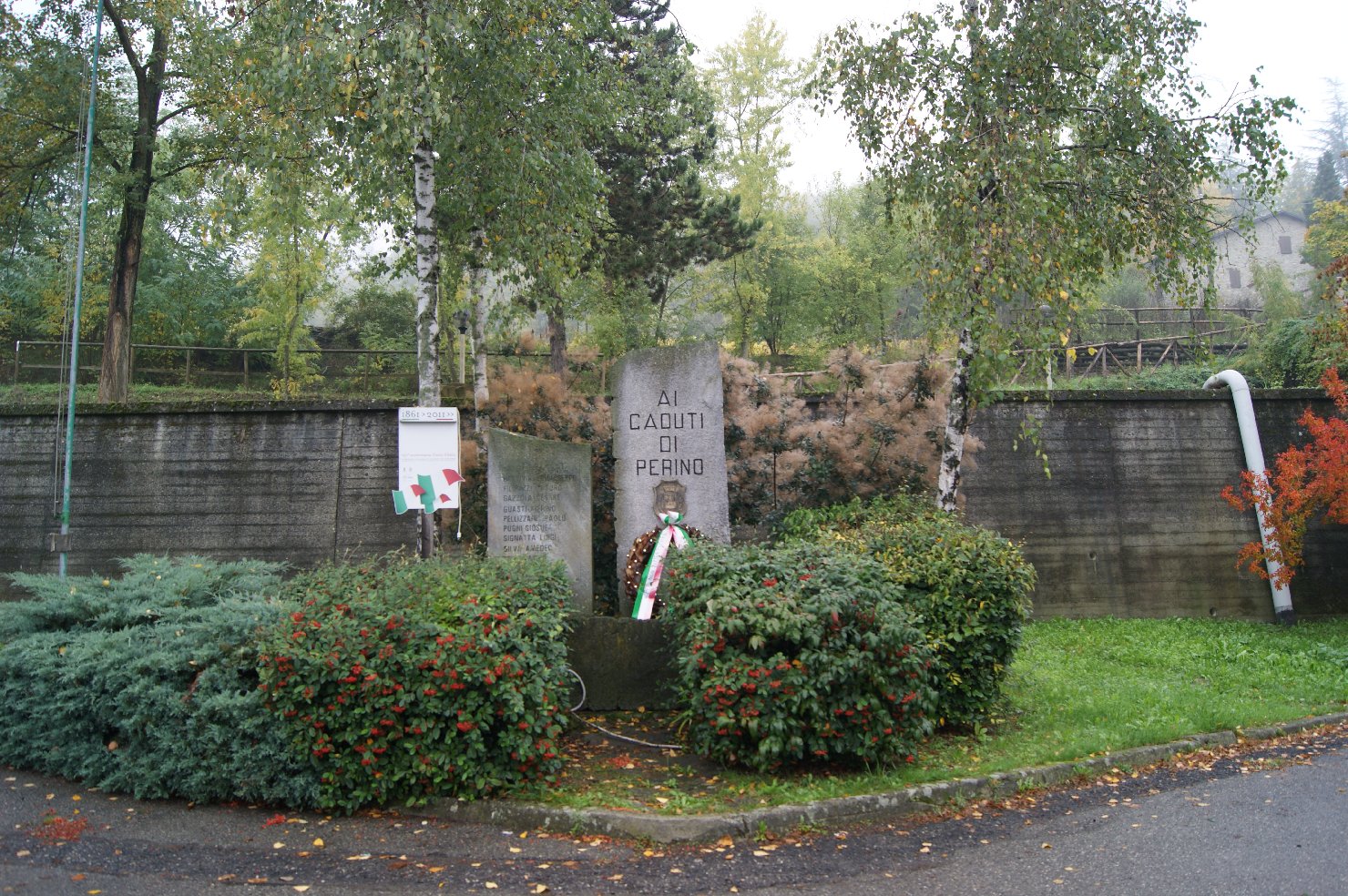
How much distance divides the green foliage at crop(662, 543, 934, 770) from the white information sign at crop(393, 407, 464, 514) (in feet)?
14.6

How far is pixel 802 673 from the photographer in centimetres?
630

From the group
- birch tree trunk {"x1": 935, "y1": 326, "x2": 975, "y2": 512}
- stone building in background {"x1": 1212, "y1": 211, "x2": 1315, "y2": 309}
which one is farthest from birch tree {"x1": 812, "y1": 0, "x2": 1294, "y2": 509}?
stone building in background {"x1": 1212, "y1": 211, "x2": 1315, "y2": 309}

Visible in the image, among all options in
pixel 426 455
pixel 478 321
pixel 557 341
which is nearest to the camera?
pixel 426 455

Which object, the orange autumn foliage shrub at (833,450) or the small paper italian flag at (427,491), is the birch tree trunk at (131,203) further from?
the orange autumn foliage shrub at (833,450)

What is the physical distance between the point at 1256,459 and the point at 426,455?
12.3 metres

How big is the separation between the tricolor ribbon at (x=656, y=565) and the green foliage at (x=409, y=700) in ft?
8.84

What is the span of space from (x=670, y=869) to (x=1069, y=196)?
8.55m

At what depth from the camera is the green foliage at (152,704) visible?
19.3 feet

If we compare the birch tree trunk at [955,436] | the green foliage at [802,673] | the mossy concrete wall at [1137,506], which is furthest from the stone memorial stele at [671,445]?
the mossy concrete wall at [1137,506]

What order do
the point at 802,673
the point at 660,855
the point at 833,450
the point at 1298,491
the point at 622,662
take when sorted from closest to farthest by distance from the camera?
the point at 660,855 < the point at 802,673 < the point at 622,662 < the point at 833,450 < the point at 1298,491

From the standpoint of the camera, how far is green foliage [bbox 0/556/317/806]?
5.89m

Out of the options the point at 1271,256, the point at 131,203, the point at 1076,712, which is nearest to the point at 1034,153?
the point at 1076,712

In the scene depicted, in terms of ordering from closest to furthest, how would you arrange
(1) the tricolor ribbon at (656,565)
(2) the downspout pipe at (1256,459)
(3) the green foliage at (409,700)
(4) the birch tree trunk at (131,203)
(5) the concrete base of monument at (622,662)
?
(3) the green foliage at (409,700) → (5) the concrete base of monument at (622,662) → (1) the tricolor ribbon at (656,565) → (2) the downspout pipe at (1256,459) → (4) the birch tree trunk at (131,203)

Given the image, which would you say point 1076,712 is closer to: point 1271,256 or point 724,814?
point 724,814
